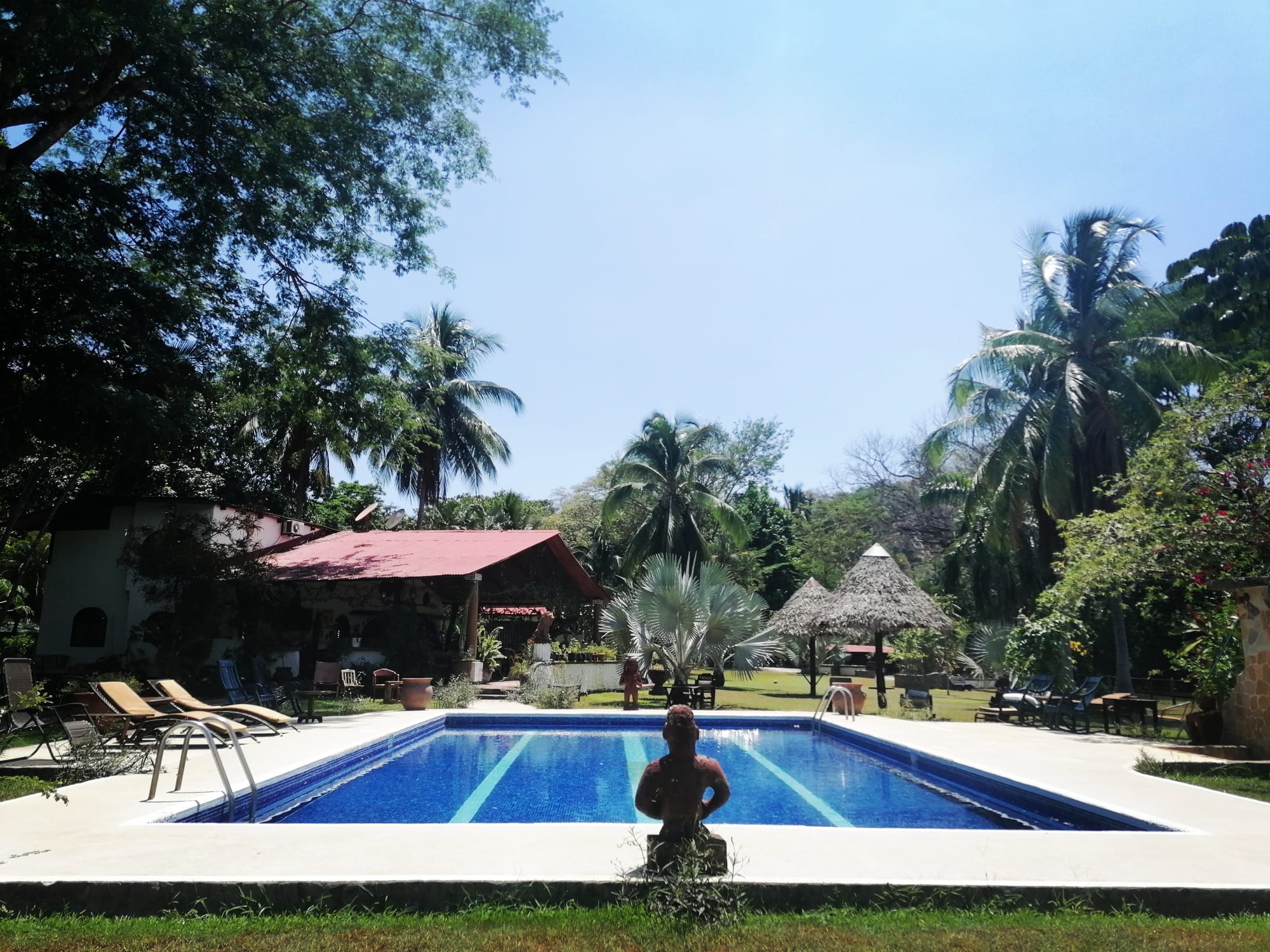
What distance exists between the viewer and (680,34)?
1031 cm

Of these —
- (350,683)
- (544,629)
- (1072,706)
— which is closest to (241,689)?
(350,683)

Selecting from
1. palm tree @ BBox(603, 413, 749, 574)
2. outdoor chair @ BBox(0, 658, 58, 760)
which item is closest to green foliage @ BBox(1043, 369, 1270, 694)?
outdoor chair @ BBox(0, 658, 58, 760)

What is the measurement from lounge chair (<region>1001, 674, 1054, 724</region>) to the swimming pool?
159 inches

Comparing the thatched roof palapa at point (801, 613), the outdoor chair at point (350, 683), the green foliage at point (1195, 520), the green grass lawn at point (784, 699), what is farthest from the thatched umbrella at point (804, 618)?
the outdoor chair at point (350, 683)

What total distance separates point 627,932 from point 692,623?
14.6 metres

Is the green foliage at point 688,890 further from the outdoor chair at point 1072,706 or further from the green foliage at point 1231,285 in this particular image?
the green foliage at point 1231,285

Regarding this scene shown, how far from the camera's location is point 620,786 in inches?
384

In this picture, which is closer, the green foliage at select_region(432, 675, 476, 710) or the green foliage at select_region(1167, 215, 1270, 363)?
the green foliage at select_region(432, 675, 476, 710)

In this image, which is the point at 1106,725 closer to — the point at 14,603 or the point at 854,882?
the point at 854,882

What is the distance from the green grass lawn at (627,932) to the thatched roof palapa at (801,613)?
16.2 metres

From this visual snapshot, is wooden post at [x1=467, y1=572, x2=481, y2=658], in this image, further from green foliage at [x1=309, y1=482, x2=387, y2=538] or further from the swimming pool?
green foliage at [x1=309, y1=482, x2=387, y2=538]

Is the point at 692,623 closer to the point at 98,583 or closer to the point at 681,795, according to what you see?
the point at 98,583

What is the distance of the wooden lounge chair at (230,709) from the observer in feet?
32.4

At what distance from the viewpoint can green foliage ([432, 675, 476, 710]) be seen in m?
16.8
